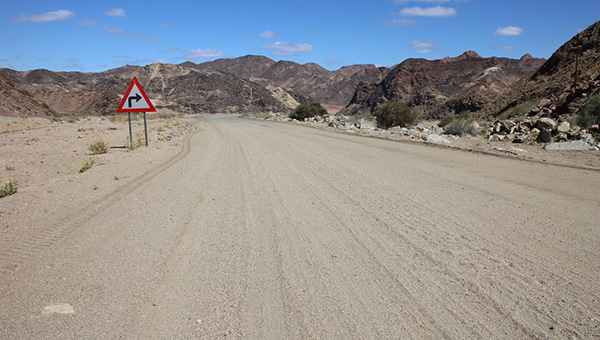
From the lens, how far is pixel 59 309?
11.6 ft

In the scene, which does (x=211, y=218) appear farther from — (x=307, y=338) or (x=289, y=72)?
(x=289, y=72)

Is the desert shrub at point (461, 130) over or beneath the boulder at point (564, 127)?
beneath

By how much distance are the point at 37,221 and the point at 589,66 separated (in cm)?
3048

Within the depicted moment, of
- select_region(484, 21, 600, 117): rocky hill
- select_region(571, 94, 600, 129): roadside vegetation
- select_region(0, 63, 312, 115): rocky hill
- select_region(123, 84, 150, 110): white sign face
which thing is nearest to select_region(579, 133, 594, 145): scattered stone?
select_region(571, 94, 600, 129): roadside vegetation

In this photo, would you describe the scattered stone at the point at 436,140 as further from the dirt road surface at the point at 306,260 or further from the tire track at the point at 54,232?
the tire track at the point at 54,232

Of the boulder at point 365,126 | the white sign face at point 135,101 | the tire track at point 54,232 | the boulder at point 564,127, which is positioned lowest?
the tire track at point 54,232

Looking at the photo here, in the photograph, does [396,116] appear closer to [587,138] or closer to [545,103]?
[545,103]

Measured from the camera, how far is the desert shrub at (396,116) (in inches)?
1272

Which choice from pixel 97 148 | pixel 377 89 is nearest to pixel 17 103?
pixel 97 148

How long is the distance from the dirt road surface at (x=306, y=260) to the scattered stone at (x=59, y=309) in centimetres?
1

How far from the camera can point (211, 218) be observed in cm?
618

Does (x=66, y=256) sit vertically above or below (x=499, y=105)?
below

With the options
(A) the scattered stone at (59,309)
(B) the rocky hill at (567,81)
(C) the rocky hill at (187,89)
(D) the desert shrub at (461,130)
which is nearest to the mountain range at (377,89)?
(B) the rocky hill at (567,81)

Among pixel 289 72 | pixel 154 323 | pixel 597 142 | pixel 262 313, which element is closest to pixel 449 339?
pixel 262 313
